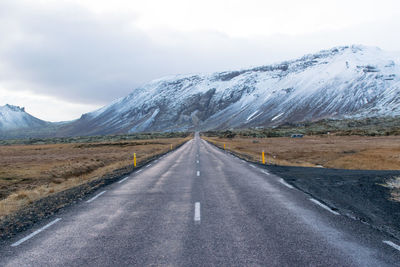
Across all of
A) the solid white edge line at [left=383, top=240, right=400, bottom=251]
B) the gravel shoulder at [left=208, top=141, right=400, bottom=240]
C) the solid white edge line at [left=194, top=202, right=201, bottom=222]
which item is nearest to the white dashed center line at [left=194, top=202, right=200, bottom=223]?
the solid white edge line at [left=194, top=202, right=201, bottom=222]

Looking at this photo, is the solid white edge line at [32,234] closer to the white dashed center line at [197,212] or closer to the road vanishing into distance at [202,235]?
the road vanishing into distance at [202,235]

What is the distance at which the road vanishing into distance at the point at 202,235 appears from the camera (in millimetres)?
5523

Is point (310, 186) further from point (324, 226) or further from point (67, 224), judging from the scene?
point (67, 224)

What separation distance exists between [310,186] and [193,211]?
6.23 meters

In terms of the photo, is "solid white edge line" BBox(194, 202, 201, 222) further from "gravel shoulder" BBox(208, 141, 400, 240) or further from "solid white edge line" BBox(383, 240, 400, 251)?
"solid white edge line" BBox(383, 240, 400, 251)

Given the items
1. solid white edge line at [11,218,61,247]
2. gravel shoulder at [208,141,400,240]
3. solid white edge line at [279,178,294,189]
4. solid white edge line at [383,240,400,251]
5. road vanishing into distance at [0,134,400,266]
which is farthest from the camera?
solid white edge line at [279,178,294,189]

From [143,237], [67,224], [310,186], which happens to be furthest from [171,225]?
[310,186]

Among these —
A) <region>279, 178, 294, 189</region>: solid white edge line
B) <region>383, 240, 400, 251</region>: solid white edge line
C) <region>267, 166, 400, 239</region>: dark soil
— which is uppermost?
<region>383, 240, 400, 251</region>: solid white edge line

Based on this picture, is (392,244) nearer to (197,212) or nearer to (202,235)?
(202,235)

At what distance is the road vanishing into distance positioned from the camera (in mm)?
5523

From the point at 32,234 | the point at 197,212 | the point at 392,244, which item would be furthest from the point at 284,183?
the point at 32,234

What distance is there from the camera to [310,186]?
42.4ft

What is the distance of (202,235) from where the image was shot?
680cm

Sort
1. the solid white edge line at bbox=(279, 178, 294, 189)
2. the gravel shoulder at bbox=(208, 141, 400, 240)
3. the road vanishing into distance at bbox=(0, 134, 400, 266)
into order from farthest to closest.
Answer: the solid white edge line at bbox=(279, 178, 294, 189)
the gravel shoulder at bbox=(208, 141, 400, 240)
the road vanishing into distance at bbox=(0, 134, 400, 266)
